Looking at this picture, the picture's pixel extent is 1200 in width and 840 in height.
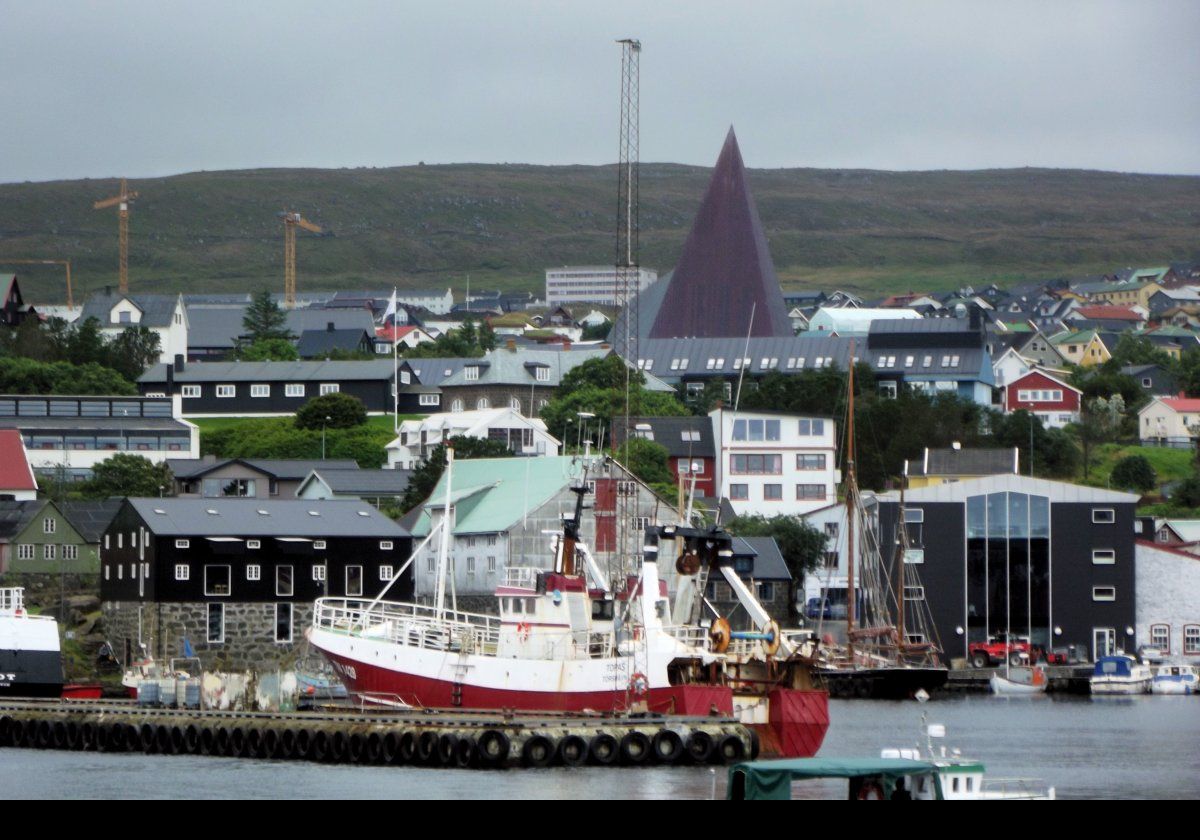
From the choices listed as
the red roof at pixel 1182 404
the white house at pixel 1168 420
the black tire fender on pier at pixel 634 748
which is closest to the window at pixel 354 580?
the black tire fender on pier at pixel 634 748

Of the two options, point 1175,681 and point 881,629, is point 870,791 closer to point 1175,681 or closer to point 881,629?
point 881,629

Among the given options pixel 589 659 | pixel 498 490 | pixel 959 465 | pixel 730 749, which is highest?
pixel 959 465

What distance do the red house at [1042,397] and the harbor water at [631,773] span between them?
8203 cm

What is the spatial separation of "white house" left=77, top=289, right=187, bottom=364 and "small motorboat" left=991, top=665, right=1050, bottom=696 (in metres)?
91.7

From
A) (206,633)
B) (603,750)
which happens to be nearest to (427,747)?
(603,750)

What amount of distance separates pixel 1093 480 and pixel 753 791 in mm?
86201

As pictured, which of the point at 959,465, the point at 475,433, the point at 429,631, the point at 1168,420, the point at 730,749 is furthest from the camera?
the point at 1168,420

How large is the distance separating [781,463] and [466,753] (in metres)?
61.5

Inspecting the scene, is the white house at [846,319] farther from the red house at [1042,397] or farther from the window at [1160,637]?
the window at [1160,637]

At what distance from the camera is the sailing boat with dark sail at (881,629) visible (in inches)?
2778

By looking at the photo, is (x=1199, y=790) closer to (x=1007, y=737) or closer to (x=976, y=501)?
(x=1007, y=737)

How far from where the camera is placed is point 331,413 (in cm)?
11638

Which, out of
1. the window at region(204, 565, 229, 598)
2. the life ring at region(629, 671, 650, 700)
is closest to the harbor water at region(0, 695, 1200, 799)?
the life ring at region(629, 671, 650, 700)

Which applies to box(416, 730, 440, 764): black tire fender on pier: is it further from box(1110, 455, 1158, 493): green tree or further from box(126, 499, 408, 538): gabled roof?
box(1110, 455, 1158, 493): green tree
